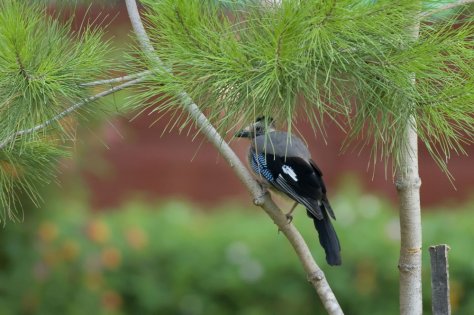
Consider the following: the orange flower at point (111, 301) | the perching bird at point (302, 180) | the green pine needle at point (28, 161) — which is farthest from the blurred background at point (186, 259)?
the green pine needle at point (28, 161)

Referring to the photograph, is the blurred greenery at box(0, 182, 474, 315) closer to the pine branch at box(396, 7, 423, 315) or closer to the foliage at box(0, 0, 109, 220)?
the pine branch at box(396, 7, 423, 315)

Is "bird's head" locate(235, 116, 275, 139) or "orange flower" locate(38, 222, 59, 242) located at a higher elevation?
"orange flower" locate(38, 222, 59, 242)

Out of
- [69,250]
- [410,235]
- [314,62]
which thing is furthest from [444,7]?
[69,250]

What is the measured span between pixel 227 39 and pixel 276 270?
7.56 ft

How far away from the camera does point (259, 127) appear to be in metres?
2.46

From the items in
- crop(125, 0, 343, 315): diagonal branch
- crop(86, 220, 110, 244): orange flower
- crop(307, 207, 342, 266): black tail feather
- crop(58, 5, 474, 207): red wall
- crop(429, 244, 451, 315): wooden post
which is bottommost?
crop(125, 0, 343, 315): diagonal branch

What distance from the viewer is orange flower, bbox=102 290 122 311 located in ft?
14.1

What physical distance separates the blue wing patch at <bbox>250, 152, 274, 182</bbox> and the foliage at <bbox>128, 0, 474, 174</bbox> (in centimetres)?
62

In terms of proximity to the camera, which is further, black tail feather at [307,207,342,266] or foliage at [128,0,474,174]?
black tail feather at [307,207,342,266]

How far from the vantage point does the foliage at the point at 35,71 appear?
199 centimetres

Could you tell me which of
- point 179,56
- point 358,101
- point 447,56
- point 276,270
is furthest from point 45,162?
point 276,270

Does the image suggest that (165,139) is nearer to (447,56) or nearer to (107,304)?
(107,304)

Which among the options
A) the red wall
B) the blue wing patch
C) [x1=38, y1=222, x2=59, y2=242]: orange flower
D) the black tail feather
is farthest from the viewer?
the red wall

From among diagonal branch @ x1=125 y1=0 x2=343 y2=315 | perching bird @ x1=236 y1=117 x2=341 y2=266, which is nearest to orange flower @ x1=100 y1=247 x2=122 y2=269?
perching bird @ x1=236 y1=117 x2=341 y2=266
